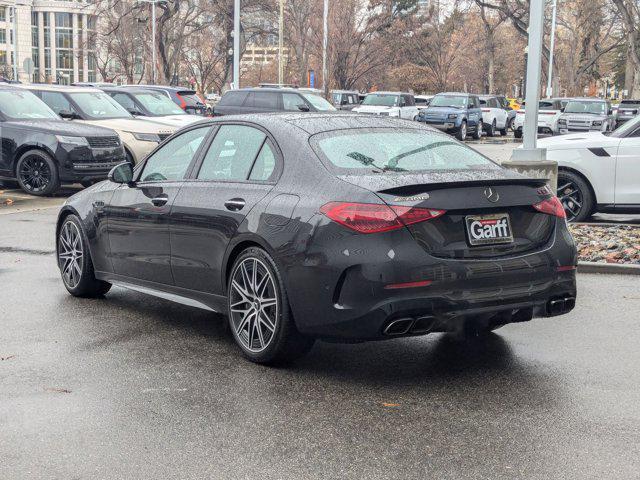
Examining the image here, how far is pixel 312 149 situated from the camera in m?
6.00

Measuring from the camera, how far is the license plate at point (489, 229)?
557 centimetres

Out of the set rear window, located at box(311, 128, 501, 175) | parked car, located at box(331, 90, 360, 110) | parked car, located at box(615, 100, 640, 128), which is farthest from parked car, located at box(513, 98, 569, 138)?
rear window, located at box(311, 128, 501, 175)

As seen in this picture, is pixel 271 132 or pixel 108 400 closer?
pixel 108 400

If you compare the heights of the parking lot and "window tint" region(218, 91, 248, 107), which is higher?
"window tint" region(218, 91, 248, 107)

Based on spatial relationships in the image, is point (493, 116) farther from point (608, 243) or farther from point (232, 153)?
point (232, 153)

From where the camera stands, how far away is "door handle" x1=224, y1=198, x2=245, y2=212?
243 inches

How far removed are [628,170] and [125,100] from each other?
14.0 metres

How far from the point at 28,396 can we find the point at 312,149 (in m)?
2.19

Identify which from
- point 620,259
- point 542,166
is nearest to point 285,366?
point 620,259

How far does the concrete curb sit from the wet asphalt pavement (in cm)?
195

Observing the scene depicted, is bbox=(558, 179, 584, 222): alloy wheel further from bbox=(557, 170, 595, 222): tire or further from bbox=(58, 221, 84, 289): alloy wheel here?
bbox=(58, 221, 84, 289): alloy wheel

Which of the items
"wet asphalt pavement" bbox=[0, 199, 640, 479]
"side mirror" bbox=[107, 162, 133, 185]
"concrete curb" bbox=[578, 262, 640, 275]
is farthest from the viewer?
"concrete curb" bbox=[578, 262, 640, 275]

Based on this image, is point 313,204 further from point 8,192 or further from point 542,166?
point 8,192

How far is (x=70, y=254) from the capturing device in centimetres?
820
